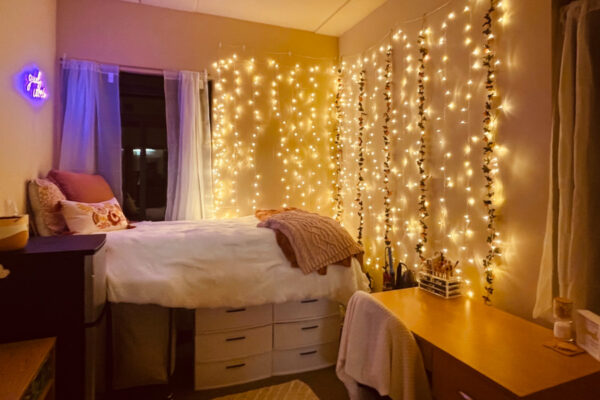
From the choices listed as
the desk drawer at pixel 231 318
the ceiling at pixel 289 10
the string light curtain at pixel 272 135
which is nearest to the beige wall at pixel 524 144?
the desk drawer at pixel 231 318

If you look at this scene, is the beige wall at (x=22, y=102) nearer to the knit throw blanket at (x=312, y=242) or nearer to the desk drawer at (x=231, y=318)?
the desk drawer at (x=231, y=318)

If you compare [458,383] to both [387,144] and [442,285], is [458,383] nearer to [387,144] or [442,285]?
[442,285]

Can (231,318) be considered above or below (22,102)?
below

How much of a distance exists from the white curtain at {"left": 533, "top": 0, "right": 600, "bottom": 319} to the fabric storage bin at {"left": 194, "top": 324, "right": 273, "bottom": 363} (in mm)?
1683

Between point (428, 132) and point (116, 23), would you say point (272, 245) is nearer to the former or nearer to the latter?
point (428, 132)

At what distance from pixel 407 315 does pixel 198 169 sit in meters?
2.50

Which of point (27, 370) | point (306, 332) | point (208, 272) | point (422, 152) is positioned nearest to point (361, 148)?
point (422, 152)

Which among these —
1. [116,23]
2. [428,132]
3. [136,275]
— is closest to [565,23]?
[428,132]

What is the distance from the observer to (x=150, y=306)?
212 centimetres

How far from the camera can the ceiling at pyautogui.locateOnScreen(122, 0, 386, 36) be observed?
3.25m

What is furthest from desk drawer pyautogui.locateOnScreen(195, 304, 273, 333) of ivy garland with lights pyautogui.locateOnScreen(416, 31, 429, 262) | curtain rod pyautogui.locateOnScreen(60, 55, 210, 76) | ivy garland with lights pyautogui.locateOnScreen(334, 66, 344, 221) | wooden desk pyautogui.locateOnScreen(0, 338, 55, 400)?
curtain rod pyautogui.locateOnScreen(60, 55, 210, 76)

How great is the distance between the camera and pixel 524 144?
5.97 ft

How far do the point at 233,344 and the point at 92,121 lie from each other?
7.85 feet

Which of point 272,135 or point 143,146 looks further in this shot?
point 272,135
